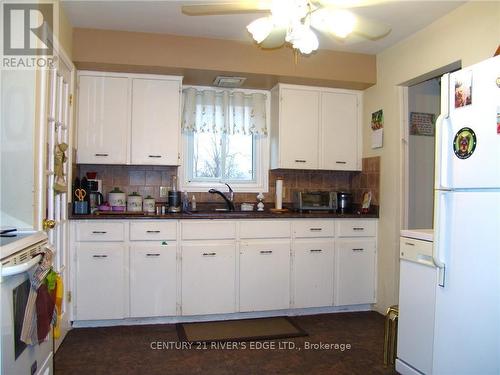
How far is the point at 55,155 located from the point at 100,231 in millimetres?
752

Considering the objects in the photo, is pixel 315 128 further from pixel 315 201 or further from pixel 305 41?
pixel 305 41

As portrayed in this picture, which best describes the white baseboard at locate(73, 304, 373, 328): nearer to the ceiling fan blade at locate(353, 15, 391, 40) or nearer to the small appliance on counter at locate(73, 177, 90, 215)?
the small appliance on counter at locate(73, 177, 90, 215)

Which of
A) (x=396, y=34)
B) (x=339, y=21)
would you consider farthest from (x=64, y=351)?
(x=396, y=34)

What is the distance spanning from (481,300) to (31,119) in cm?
247

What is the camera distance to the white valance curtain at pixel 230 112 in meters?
3.79

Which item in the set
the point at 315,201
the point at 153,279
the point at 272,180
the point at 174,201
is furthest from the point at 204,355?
the point at 272,180

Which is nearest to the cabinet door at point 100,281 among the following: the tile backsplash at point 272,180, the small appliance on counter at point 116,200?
the small appliance on counter at point 116,200

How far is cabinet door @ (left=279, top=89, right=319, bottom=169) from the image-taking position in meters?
3.72

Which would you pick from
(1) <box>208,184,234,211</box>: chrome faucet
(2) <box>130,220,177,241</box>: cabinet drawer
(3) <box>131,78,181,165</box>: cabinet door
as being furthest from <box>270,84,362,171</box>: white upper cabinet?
(2) <box>130,220,177,241</box>: cabinet drawer

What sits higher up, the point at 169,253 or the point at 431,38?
the point at 431,38

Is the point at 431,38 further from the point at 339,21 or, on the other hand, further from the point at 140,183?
the point at 140,183

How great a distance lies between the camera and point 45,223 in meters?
2.28

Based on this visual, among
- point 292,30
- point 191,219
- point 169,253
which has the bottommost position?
point 169,253

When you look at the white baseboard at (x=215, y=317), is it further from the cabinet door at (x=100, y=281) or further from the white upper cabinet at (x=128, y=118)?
the white upper cabinet at (x=128, y=118)
